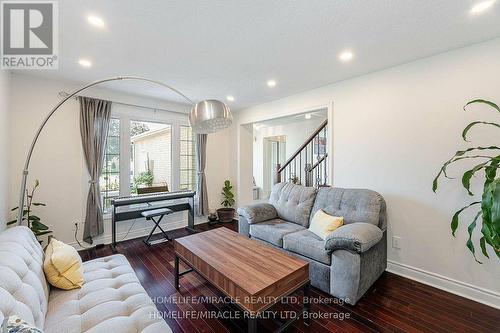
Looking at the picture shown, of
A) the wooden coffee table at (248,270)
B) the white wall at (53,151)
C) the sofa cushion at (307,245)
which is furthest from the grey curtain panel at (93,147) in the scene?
the sofa cushion at (307,245)

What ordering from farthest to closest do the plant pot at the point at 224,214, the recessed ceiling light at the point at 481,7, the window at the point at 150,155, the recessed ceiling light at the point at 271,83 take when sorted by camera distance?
the plant pot at the point at 224,214 < the window at the point at 150,155 < the recessed ceiling light at the point at 271,83 < the recessed ceiling light at the point at 481,7

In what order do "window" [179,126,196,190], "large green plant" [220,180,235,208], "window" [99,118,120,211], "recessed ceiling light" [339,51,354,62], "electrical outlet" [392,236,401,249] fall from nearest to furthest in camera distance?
"recessed ceiling light" [339,51,354,62]
"electrical outlet" [392,236,401,249]
"window" [99,118,120,211]
"window" [179,126,196,190]
"large green plant" [220,180,235,208]

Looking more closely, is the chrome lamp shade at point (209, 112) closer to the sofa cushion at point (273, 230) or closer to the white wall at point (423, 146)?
the sofa cushion at point (273, 230)

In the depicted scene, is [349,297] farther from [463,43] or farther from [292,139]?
[292,139]

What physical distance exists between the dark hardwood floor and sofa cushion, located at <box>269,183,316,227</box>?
3.16 ft

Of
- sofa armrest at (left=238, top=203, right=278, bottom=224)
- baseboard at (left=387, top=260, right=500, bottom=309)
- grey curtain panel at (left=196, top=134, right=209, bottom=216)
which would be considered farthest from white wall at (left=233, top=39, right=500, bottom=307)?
grey curtain panel at (left=196, top=134, right=209, bottom=216)

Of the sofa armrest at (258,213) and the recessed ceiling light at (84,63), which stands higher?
the recessed ceiling light at (84,63)

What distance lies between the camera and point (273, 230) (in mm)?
2791

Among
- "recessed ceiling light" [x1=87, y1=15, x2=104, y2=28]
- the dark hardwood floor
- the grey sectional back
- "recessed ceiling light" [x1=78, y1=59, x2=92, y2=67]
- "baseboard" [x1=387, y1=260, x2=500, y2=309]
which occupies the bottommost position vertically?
the dark hardwood floor

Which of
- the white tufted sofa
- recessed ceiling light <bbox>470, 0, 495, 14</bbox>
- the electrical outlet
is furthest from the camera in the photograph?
the electrical outlet

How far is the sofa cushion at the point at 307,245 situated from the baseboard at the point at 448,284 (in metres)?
1.11

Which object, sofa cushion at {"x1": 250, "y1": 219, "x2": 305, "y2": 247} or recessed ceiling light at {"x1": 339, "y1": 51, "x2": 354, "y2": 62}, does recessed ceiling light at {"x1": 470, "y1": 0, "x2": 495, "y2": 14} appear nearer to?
recessed ceiling light at {"x1": 339, "y1": 51, "x2": 354, "y2": 62}

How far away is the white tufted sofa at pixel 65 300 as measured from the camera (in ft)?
3.53

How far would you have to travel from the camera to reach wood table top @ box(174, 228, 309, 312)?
59.1 inches
